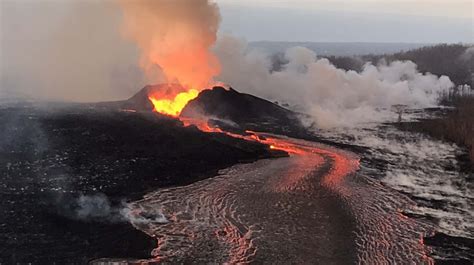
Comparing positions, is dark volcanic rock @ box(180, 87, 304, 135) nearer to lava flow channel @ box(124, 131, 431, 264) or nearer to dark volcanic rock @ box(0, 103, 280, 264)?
dark volcanic rock @ box(0, 103, 280, 264)

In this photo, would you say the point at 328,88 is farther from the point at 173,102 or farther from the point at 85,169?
the point at 85,169

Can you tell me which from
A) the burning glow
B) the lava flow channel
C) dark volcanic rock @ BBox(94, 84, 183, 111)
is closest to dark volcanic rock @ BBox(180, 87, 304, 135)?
the burning glow

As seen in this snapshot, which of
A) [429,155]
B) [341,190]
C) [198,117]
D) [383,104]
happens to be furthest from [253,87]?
[341,190]

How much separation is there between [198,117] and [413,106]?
61140 millimetres

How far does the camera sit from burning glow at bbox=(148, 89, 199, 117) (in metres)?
74.4

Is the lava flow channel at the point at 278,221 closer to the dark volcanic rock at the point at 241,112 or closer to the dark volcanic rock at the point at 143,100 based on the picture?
the dark volcanic rock at the point at 241,112

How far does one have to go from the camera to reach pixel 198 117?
71500mm

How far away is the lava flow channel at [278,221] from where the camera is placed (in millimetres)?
29203

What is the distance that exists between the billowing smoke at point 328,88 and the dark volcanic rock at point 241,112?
958 cm

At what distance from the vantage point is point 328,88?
107188mm

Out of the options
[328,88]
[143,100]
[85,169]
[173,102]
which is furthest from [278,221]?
[328,88]

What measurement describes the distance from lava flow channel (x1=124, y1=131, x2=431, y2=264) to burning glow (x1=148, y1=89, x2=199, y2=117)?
2828cm

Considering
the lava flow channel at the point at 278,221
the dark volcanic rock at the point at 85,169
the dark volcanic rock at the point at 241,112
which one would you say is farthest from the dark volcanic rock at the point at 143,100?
the lava flow channel at the point at 278,221

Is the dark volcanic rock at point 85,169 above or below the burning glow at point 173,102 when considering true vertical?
below
